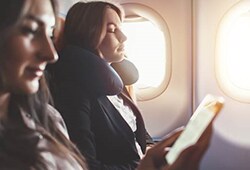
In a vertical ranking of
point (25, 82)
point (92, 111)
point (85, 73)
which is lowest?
point (92, 111)

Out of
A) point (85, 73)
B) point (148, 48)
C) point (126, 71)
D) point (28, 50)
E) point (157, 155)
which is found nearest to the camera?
point (28, 50)

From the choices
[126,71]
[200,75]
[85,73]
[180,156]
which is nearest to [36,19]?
[180,156]

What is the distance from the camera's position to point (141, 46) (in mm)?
2086

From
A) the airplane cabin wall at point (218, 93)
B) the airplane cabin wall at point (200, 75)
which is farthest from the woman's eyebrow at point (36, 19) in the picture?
the airplane cabin wall at point (218, 93)

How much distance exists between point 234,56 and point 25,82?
4.37 ft

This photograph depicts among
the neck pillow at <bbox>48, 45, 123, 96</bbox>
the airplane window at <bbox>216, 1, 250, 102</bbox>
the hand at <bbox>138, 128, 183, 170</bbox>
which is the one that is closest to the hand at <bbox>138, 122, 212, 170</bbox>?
the hand at <bbox>138, 128, 183, 170</bbox>

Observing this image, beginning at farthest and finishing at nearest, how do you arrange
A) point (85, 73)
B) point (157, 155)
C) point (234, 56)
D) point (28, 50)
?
point (234, 56), point (85, 73), point (157, 155), point (28, 50)

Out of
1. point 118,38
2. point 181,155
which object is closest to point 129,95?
point 118,38

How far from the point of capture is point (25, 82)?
0.79 meters

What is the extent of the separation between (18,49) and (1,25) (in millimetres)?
60

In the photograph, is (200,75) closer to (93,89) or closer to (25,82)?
(93,89)

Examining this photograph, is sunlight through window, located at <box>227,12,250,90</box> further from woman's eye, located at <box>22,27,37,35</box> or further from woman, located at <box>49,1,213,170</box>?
woman's eye, located at <box>22,27,37,35</box>

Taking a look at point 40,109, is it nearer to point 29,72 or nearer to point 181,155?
point 29,72

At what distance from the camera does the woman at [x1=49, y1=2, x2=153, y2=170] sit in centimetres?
128
